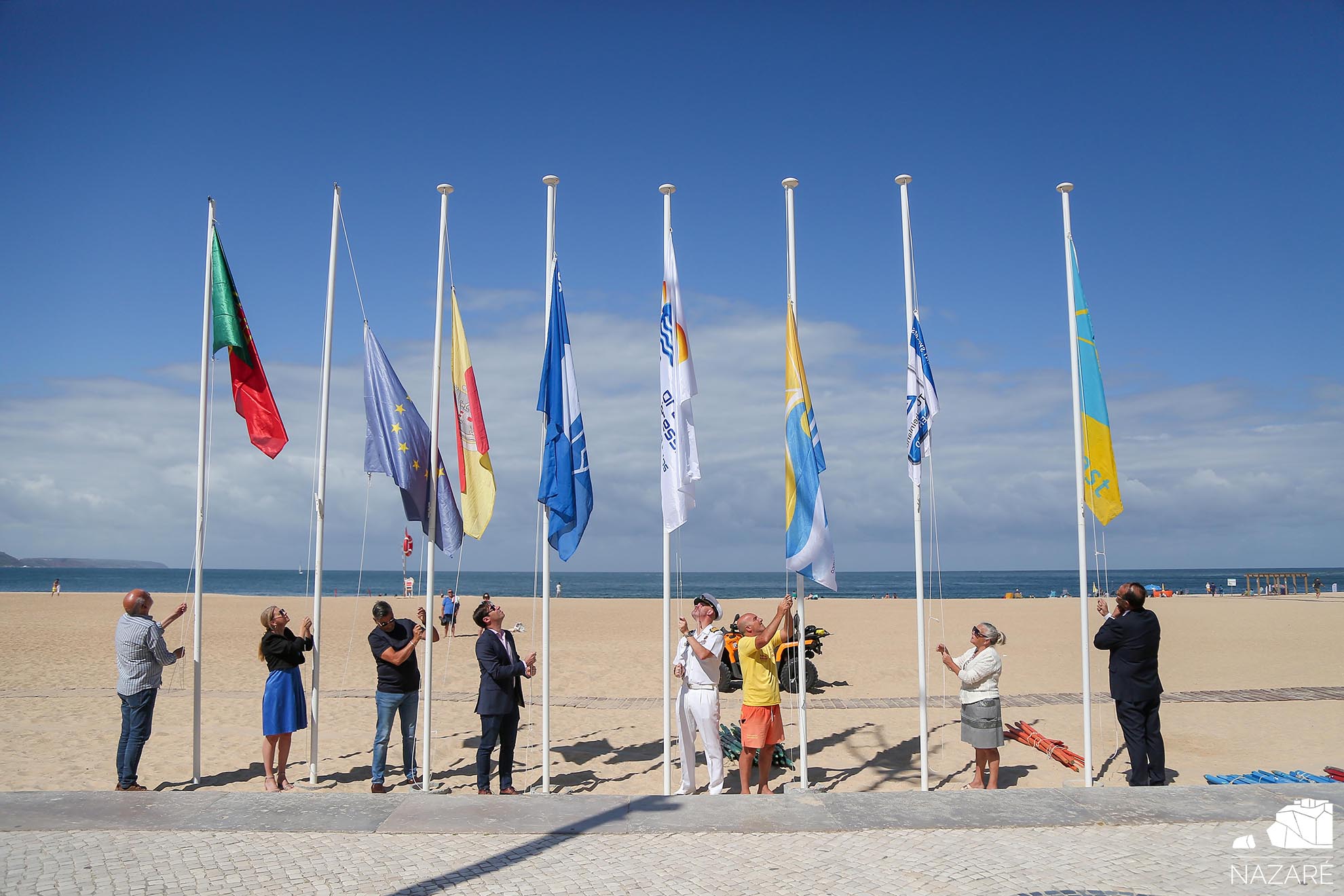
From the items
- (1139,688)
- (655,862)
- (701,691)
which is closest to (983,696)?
(1139,688)

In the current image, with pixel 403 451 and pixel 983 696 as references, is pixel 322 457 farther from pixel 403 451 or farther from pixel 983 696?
pixel 983 696

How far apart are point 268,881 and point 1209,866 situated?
5389 mm

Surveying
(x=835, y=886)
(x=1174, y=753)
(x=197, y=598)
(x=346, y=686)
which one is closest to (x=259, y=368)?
(x=197, y=598)

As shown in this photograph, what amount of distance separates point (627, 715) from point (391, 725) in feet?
17.1

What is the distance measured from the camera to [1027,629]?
94.1 ft

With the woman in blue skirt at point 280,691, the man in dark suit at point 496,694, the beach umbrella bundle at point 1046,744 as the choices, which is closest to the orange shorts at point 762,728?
the man in dark suit at point 496,694

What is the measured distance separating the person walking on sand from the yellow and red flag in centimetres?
241

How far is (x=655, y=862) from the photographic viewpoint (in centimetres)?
552

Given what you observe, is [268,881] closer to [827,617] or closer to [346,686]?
[346,686]

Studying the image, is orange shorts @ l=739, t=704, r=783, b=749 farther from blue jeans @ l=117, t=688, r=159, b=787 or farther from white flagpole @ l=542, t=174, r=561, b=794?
blue jeans @ l=117, t=688, r=159, b=787

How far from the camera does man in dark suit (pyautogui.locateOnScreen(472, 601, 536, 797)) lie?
816 centimetres

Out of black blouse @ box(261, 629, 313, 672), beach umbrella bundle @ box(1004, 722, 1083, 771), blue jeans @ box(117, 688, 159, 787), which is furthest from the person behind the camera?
beach umbrella bundle @ box(1004, 722, 1083, 771)

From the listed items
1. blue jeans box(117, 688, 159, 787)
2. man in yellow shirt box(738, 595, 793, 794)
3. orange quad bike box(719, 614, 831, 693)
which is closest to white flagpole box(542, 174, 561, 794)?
man in yellow shirt box(738, 595, 793, 794)

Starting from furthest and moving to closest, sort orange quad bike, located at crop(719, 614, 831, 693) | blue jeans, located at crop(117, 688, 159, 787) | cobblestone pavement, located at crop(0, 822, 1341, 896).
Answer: orange quad bike, located at crop(719, 614, 831, 693) → blue jeans, located at crop(117, 688, 159, 787) → cobblestone pavement, located at crop(0, 822, 1341, 896)
